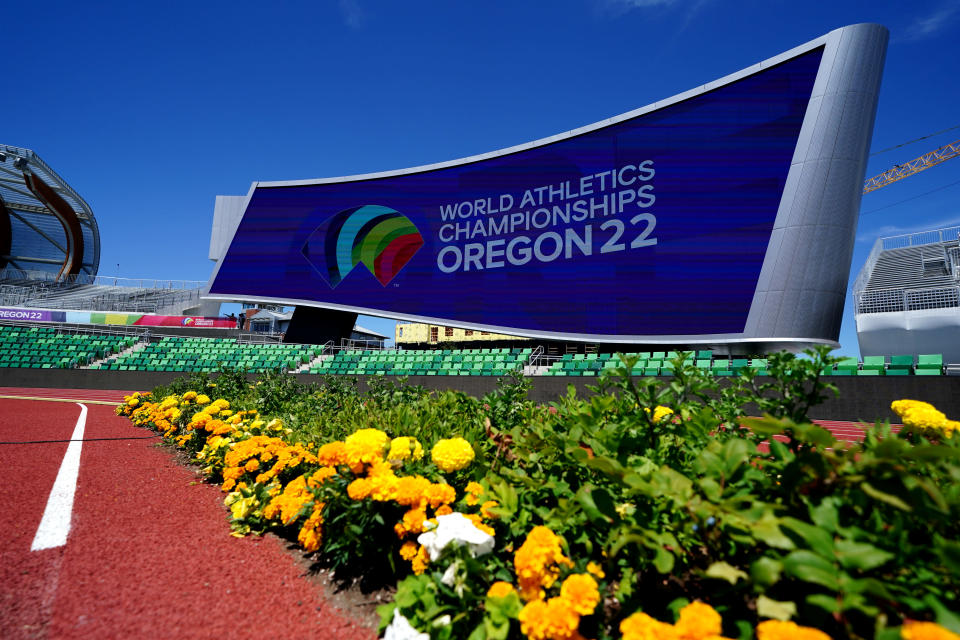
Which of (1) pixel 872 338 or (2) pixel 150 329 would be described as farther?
(2) pixel 150 329

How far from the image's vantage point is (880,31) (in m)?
12.8

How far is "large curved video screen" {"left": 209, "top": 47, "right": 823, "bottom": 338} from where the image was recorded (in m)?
13.8

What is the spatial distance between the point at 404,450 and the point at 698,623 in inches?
69.4

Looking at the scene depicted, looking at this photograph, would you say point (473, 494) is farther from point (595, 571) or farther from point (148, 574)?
point (148, 574)

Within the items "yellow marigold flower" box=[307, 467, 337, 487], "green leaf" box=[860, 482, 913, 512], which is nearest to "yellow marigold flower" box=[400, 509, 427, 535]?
"yellow marigold flower" box=[307, 467, 337, 487]

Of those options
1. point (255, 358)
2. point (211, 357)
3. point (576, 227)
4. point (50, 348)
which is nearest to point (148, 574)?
point (576, 227)

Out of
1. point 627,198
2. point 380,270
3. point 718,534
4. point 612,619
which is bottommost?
point 612,619

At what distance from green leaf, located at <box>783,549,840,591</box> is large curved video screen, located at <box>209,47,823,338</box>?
14.4 m

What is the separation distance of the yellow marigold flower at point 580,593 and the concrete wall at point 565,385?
77.2 inches

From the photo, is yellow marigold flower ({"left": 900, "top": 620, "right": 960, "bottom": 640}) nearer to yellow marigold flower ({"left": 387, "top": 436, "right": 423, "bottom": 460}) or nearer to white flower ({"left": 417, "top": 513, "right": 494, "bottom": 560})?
A: white flower ({"left": 417, "top": 513, "right": 494, "bottom": 560})

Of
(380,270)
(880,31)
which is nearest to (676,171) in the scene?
(880,31)

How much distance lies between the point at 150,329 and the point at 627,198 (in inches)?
1451

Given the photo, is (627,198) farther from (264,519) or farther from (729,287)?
(264,519)

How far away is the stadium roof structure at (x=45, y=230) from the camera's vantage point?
4391 cm
